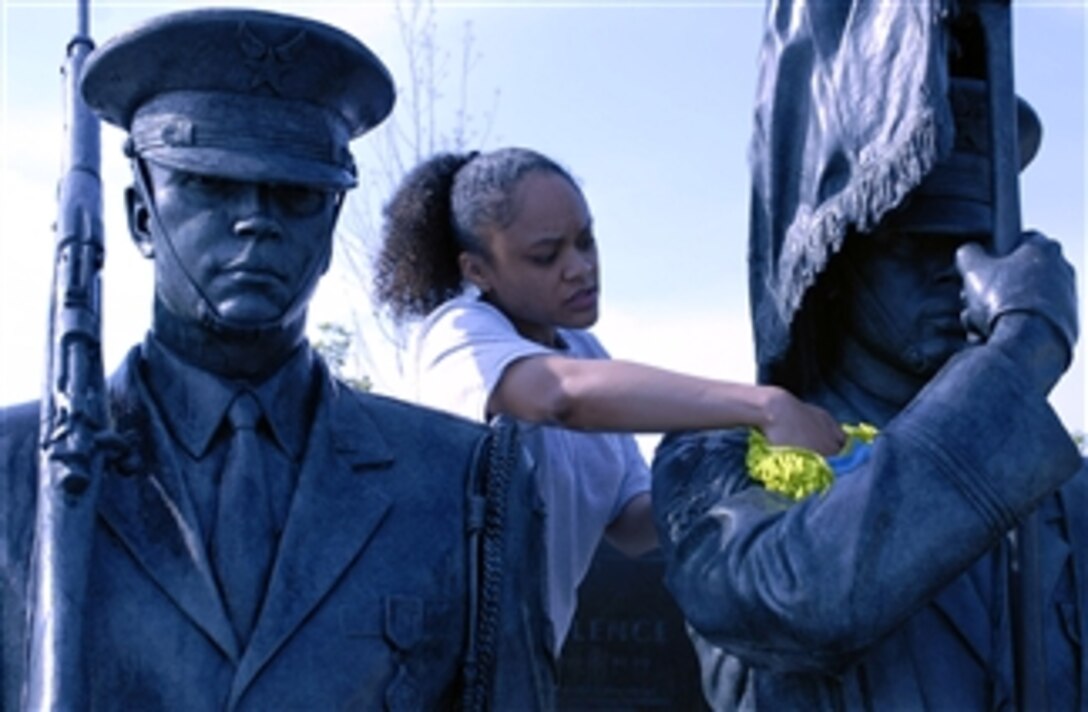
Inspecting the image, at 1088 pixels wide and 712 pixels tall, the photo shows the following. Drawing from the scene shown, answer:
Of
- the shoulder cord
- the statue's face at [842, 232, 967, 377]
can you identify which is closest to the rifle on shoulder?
the shoulder cord

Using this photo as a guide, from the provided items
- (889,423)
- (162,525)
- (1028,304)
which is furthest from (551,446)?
(1028,304)

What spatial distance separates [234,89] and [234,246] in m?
0.28

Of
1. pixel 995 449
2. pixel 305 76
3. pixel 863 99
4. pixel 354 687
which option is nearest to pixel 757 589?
pixel 995 449

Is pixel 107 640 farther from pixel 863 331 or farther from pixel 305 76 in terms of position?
pixel 863 331

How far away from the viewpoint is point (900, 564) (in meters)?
3.16

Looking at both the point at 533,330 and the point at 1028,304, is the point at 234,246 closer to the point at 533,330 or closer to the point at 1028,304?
the point at 533,330

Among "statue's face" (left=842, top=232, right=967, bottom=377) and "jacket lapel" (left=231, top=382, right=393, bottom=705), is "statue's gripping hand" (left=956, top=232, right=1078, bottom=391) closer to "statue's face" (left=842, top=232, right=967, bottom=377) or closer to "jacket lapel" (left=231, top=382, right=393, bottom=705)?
"statue's face" (left=842, top=232, right=967, bottom=377)

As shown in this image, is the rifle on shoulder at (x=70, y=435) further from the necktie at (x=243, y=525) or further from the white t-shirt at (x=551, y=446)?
the white t-shirt at (x=551, y=446)

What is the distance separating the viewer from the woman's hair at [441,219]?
14.1 ft

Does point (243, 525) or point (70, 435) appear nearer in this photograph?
point (70, 435)

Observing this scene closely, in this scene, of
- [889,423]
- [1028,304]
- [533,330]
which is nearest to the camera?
[1028,304]

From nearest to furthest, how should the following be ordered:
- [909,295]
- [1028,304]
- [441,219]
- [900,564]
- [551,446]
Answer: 1. [900,564]
2. [1028,304]
3. [909,295]
4. [551,446]
5. [441,219]

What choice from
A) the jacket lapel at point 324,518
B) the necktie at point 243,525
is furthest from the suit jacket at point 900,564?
the necktie at point 243,525

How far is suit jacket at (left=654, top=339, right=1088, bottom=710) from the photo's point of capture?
125 inches
